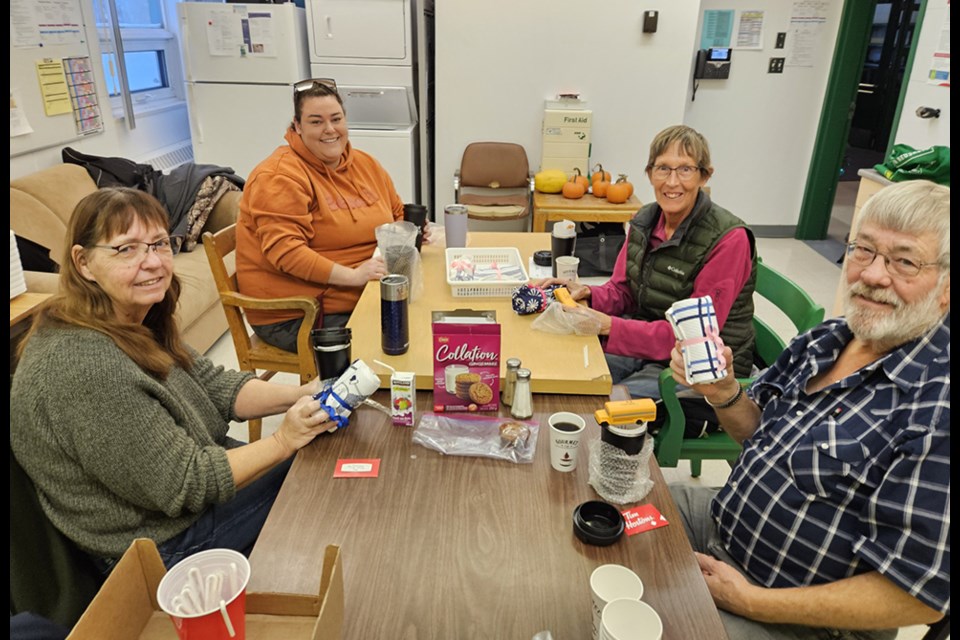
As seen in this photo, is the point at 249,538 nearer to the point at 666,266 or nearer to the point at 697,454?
the point at 697,454

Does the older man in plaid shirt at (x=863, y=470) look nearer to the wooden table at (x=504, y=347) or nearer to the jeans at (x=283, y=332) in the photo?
the wooden table at (x=504, y=347)

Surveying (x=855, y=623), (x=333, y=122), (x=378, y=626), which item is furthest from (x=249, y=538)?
(x=333, y=122)

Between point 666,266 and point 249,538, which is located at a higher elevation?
point 666,266

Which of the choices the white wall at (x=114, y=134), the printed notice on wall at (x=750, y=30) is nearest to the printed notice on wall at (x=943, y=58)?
the printed notice on wall at (x=750, y=30)

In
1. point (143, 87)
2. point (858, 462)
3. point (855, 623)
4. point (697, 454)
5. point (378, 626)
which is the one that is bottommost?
point (697, 454)

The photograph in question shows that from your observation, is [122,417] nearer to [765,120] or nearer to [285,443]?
[285,443]

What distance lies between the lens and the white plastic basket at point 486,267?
78.9 inches

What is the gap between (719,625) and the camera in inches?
35.8

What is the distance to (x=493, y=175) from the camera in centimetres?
461

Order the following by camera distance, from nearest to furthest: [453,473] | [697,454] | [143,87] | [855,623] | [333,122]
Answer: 1. [855,623]
2. [453,473]
3. [697,454]
4. [333,122]
5. [143,87]

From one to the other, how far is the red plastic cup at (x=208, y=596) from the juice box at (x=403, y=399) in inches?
20.5

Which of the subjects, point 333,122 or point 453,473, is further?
point 333,122

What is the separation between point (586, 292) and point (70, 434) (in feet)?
4.73

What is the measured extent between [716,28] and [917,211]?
426cm
